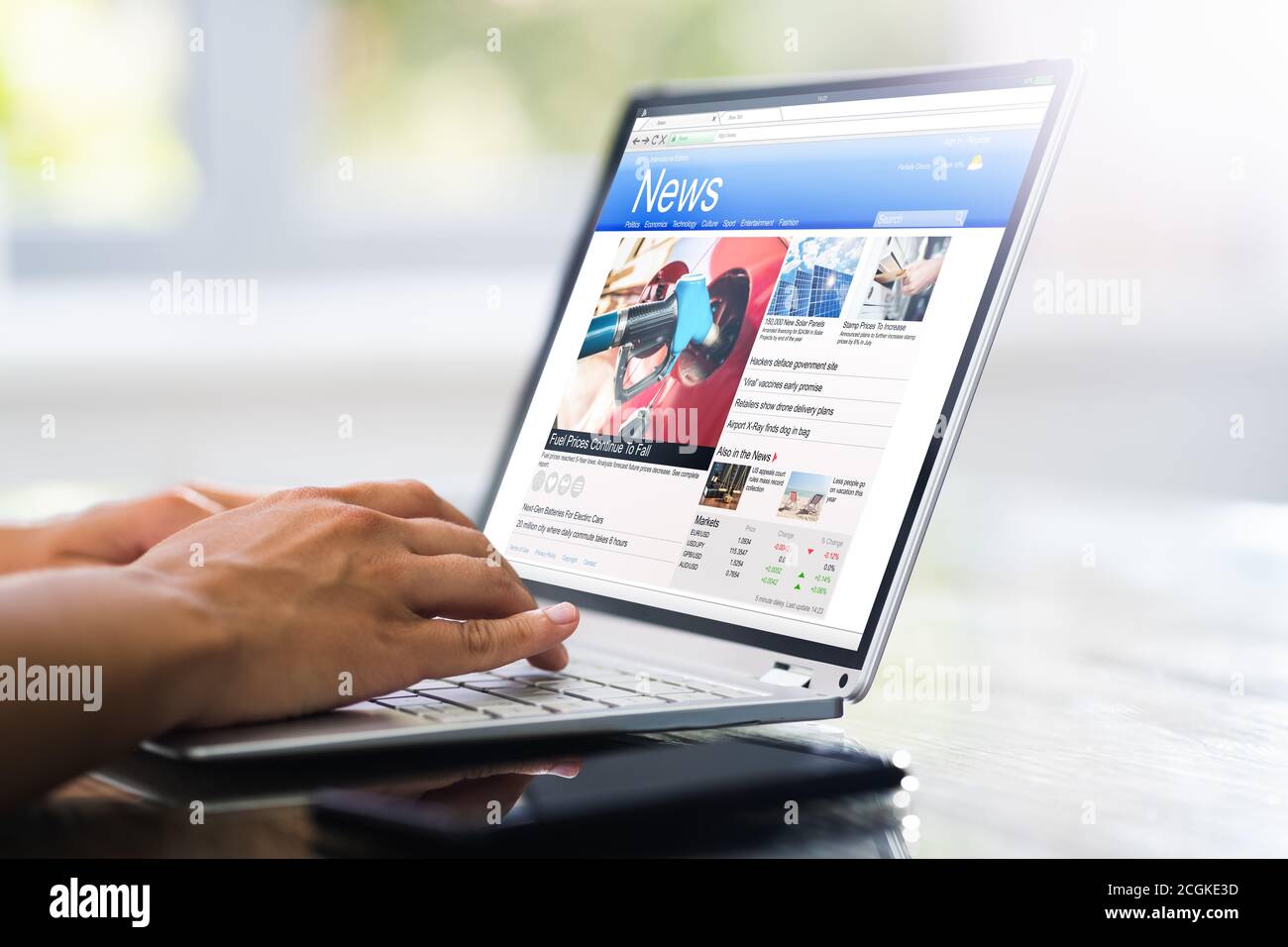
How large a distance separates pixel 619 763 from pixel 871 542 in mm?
209

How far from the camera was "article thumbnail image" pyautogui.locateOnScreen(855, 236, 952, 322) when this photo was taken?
765 mm

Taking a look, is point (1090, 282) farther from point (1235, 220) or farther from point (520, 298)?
point (520, 298)

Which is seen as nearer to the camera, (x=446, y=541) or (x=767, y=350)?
(x=446, y=541)

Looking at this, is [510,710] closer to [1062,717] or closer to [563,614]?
[563,614]

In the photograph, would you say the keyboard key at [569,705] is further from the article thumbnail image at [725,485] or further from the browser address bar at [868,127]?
the browser address bar at [868,127]

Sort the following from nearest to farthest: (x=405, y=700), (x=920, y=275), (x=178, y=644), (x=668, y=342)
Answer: (x=178, y=644)
(x=405, y=700)
(x=920, y=275)
(x=668, y=342)

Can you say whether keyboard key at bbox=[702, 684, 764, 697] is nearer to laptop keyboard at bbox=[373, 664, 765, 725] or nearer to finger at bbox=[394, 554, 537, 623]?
laptop keyboard at bbox=[373, 664, 765, 725]

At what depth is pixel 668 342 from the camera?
90cm

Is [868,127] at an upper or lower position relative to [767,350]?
upper

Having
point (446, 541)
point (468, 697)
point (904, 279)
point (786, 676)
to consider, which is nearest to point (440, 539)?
point (446, 541)

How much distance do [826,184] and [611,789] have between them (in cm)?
47

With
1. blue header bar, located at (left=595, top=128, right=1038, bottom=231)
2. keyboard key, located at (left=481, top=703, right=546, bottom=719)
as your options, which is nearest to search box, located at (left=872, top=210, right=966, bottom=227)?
blue header bar, located at (left=595, top=128, right=1038, bottom=231)
